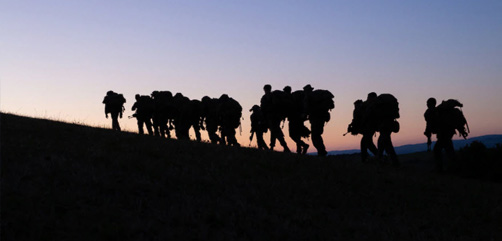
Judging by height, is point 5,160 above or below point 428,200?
above

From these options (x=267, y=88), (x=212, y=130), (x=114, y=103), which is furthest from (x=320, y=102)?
(x=114, y=103)

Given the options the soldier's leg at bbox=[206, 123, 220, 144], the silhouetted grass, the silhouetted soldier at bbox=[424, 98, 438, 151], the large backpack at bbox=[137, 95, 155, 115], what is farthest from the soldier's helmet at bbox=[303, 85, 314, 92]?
the large backpack at bbox=[137, 95, 155, 115]

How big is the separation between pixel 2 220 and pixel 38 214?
477 mm

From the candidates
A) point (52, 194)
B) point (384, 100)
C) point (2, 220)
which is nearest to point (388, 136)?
point (384, 100)

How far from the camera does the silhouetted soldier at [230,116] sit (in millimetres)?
22578

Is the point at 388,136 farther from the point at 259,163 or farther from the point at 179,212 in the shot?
the point at 179,212

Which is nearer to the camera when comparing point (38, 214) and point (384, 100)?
point (38, 214)

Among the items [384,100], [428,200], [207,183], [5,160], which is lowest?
[428,200]

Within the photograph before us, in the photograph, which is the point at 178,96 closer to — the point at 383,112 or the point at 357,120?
the point at 357,120

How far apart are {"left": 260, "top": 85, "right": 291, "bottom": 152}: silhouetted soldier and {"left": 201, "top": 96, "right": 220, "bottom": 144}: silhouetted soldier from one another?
16.2ft

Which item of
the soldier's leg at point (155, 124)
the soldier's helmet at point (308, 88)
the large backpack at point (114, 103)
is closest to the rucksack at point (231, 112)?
the soldier's leg at point (155, 124)

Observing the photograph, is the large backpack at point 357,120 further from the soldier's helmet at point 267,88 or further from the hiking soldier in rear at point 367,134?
the soldier's helmet at point 267,88

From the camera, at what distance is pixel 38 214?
6.94 metres

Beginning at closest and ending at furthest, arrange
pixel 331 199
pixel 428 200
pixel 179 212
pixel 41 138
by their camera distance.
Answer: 1. pixel 179 212
2. pixel 331 199
3. pixel 428 200
4. pixel 41 138
